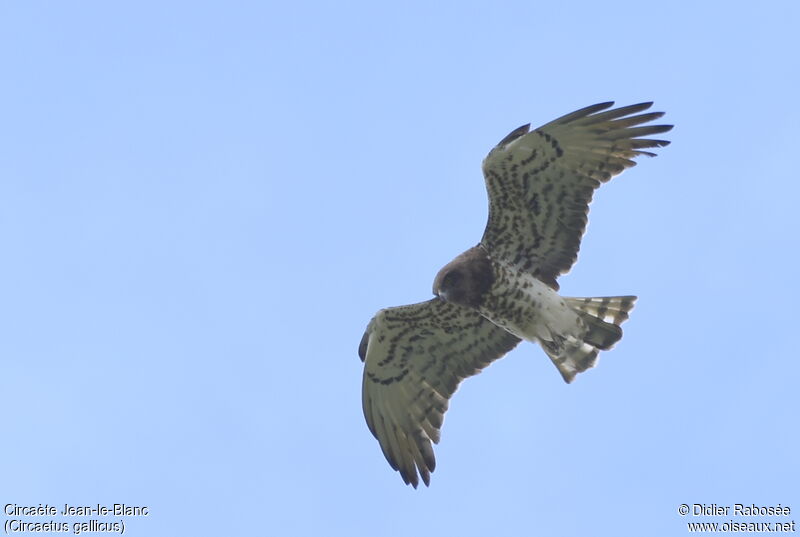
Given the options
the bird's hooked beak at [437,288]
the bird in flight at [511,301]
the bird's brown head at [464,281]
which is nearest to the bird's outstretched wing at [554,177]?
the bird in flight at [511,301]

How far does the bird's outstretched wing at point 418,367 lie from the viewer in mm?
11516

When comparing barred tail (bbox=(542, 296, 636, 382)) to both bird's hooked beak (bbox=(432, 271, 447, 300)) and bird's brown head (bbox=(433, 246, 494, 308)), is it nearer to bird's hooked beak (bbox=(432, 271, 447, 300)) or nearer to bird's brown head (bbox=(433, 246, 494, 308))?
bird's brown head (bbox=(433, 246, 494, 308))

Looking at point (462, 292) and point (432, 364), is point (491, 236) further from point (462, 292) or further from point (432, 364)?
point (432, 364)

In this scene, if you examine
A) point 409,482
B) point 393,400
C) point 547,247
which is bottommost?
point 409,482

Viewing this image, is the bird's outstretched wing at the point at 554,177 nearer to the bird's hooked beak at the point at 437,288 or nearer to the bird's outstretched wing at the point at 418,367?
the bird's hooked beak at the point at 437,288

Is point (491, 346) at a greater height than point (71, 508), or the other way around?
point (491, 346)

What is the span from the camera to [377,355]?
11.7m

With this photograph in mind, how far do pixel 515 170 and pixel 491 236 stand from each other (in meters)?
0.81

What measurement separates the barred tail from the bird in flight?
10mm

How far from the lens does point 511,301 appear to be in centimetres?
1126

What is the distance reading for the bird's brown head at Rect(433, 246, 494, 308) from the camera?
1115 centimetres

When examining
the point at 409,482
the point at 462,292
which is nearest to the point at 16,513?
the point at 409,482

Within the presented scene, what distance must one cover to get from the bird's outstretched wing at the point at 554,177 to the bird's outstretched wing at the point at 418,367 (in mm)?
893

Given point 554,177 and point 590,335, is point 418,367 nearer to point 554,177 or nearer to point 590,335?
point 590,335
